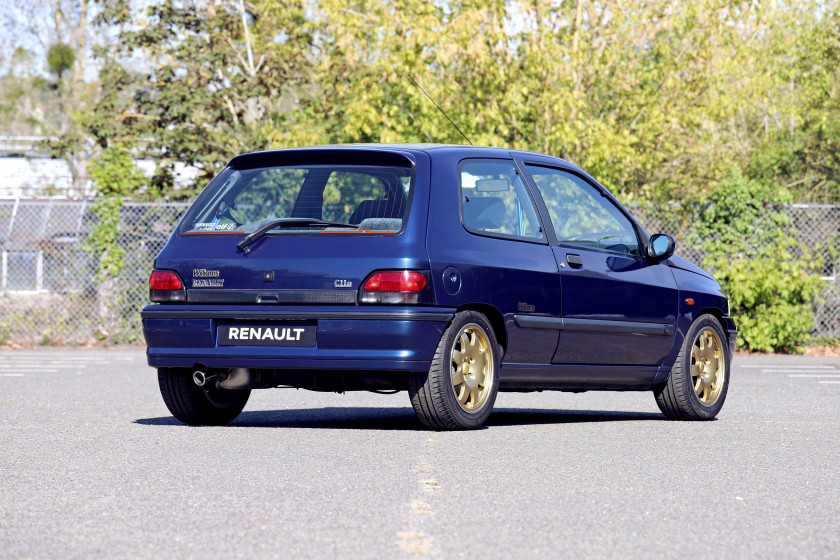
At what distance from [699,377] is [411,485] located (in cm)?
425

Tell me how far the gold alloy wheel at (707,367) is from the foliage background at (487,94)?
8130 millimetres

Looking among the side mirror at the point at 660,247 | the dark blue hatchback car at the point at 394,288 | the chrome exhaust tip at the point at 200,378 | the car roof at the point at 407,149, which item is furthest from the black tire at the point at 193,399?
the side mirror at the point at 660,247

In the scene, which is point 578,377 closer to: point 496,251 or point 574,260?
point 574,260

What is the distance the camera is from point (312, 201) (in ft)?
27.3

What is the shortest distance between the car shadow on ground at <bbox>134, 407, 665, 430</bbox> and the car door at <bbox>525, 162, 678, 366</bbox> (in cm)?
58

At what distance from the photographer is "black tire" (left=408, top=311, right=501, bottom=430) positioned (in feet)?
25.8

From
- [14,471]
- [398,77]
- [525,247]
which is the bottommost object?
[14,471]

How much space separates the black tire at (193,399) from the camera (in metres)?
8.57

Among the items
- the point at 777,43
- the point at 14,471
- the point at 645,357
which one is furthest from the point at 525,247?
the point at 777,43

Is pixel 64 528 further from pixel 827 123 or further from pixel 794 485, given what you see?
pixel 827 123

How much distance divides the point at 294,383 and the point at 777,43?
2937 cm

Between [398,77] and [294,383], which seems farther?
[398,77]

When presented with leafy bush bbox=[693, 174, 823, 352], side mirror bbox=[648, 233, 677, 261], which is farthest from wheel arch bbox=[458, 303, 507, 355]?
leafy bush bbox=[693, 174, 823, 352]

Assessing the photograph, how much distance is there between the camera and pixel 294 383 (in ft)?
26.7
